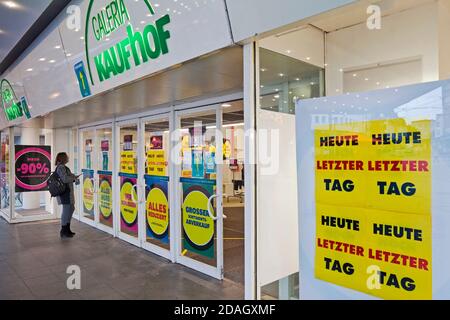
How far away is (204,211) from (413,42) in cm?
284

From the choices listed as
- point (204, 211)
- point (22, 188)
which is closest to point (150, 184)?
point (204, 211)

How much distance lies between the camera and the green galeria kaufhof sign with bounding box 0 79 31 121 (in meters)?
6.53

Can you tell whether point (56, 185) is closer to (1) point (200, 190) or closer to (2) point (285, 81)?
(1) point (200, 190)

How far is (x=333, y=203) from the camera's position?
202cm

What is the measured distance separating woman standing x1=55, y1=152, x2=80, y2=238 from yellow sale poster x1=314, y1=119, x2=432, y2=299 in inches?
203

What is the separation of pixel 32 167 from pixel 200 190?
5627 mm

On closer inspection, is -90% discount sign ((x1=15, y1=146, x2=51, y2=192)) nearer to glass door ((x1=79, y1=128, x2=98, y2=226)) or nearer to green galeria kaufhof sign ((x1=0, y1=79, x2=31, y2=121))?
green galeria kaufhof sign ((x1=0, y1=79, x2=31, y2=121))

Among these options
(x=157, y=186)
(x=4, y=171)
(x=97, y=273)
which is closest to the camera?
(x=97, y=273)

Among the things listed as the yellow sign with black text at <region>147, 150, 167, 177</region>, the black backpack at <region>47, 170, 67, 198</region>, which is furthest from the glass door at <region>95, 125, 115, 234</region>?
the yellow sign with black text at <region>147, 150, 167, 177</region>

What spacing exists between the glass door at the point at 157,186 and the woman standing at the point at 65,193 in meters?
1.68

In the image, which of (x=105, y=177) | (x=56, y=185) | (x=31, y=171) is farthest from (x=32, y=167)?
(x=105, y=177)

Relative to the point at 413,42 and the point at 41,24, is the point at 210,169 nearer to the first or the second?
the point at 413,42

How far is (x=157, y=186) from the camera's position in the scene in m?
4.88

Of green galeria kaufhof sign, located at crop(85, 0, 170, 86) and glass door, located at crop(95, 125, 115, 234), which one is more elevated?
green galeria kaufhof sign, located at crop(85, 0, 170, 86)
